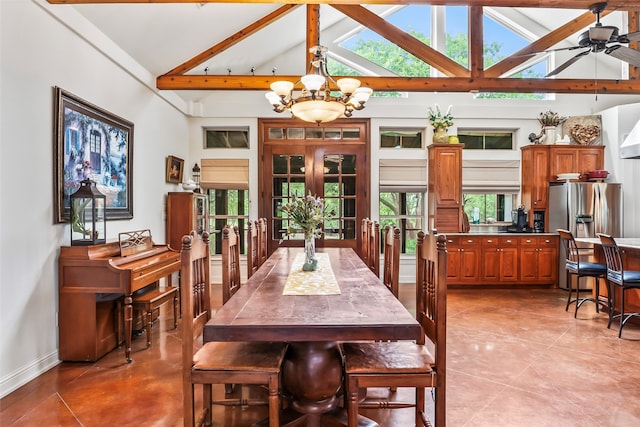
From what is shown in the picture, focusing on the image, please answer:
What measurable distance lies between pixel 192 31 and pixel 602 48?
413 centimetres

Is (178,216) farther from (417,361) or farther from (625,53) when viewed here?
(625,53)

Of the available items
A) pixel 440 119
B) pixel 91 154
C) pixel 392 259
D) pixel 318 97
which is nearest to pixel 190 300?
pixel 392 259

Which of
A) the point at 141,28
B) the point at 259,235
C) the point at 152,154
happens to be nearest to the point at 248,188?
the point at 152,154

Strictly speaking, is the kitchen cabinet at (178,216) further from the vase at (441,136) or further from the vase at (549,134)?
the vase at (549,134)

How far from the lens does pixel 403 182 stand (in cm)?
634

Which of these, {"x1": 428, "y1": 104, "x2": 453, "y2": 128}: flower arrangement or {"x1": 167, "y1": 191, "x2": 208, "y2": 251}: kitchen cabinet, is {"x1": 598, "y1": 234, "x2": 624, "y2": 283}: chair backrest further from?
{"x1": 167, "y1": 191, "x2": 208, "y2": 251}: kitchen cabinet

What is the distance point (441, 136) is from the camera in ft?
19.6

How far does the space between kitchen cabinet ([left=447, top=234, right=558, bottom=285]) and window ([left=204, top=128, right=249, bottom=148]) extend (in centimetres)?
367

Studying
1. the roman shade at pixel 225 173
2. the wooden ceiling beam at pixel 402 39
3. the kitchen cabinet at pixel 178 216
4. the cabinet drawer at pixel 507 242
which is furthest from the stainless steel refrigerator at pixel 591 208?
the kitchen cabinet at pixel 178 216

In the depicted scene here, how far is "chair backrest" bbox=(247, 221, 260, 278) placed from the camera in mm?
3512

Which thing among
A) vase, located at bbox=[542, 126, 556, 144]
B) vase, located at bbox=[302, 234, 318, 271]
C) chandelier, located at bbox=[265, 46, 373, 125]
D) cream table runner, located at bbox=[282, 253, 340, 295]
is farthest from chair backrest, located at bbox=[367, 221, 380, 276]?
vase, located at bbox=[542, 126, 556, 144]

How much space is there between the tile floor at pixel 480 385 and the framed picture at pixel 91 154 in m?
1.27

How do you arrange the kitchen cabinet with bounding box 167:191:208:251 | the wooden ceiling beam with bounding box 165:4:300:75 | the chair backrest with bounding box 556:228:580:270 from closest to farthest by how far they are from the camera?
the chair backrest with bounding box 556:228:580:270 < the wooden ceiling beam with bounding box 165:4:300:75 < the kitchen cabinet with bounding box 167:191:208:251

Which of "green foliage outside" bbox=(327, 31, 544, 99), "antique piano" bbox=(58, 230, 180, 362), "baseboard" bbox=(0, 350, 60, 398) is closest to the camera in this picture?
"baseboard" bbox=(0, 350, 60, 398)
